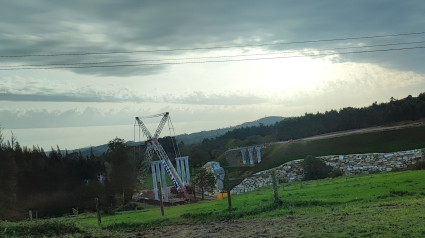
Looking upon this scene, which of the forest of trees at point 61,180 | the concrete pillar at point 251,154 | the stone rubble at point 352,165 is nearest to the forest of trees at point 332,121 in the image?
the forest of trees at point 61,180

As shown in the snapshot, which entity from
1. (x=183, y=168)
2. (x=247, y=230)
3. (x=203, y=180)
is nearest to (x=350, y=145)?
(x=183, y=168)

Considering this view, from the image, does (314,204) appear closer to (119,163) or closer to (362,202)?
(362,202)

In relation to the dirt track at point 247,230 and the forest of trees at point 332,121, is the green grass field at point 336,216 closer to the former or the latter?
the dirt track at point 247,230

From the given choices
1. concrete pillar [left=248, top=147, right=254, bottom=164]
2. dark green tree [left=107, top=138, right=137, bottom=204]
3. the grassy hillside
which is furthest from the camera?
concrete pillar [left=248, top=147, right=254, bottom=164]

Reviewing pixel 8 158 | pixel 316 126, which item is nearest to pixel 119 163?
pixel 8 158

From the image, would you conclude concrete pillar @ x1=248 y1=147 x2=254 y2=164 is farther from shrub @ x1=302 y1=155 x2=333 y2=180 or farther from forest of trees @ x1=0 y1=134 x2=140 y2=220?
forest of trees @ x1=0 y1=134 x2=140 y2=220

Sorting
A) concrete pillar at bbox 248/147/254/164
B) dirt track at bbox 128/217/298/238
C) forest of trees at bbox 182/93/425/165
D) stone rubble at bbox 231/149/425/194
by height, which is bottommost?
stone rubble at bbox 231/149/425/194

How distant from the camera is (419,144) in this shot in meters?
70.6

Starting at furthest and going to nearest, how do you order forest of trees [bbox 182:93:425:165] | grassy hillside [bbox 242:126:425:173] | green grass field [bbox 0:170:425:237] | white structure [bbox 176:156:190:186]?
1. forest of trees [bbox 182:93:425:165]
2. white structure [bbox 176:156:190:186]
3. grassy hillside [bbox 242:126:425:173]
4. green grass field [bbox 0:170:425:237]

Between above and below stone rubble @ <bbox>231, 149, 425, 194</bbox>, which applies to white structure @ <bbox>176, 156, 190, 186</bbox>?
above

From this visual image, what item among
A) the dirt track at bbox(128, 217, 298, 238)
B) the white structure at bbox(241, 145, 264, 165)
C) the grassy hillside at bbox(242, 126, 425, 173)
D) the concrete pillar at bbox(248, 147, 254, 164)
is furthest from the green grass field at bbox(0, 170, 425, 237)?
the concrete pillar at bbox(248, 147, 254, 164)

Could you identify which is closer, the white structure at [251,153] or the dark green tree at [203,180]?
the dark green tree at [203,180]

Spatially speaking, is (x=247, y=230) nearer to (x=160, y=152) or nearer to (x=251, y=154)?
(x=160, y=152)

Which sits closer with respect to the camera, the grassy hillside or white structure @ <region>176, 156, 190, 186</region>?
the grassy hillside
